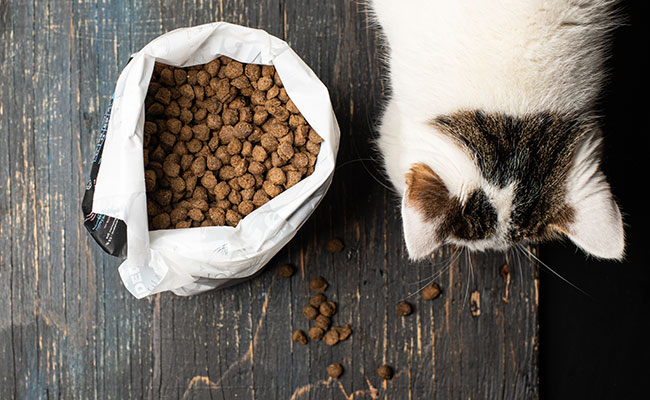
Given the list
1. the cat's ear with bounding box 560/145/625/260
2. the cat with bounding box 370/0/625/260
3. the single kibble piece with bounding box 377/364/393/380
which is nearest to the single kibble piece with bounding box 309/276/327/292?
the single kibble piece with bounding box 377/364/393/380

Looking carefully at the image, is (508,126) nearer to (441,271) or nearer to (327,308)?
(441,271)

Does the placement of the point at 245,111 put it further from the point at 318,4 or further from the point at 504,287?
the point at 504,287

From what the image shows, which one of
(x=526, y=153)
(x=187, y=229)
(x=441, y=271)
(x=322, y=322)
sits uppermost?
(x=526, y=153)

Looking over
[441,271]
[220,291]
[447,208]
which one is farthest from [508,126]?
[220,291]

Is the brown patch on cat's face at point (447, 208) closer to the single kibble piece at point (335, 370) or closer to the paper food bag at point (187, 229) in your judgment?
the paper food bag at point (187, 229)

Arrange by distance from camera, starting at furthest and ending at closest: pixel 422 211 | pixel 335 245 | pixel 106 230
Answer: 1. pixel 335 245
2. pixel 106 230
3. pixel 422 211

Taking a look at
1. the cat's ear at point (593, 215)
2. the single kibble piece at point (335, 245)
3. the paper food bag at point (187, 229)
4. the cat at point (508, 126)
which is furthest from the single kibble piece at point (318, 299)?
the cat's ear at point (593, 215)
